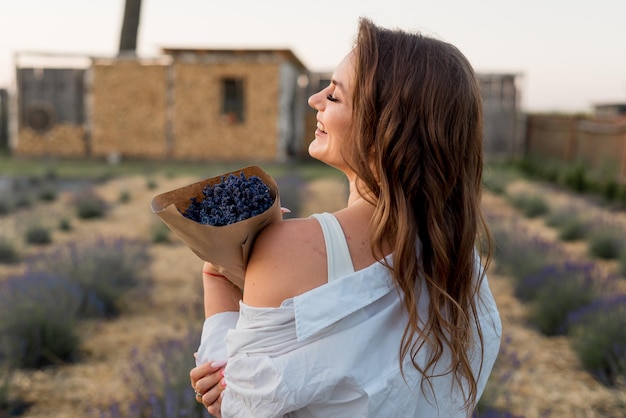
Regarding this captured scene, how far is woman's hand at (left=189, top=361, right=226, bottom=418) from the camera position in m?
1.50

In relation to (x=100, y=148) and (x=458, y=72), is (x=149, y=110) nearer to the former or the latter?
(x=100, y=148)

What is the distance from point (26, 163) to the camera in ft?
63.3

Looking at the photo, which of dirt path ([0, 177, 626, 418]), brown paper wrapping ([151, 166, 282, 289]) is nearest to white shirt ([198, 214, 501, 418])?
brown paper wrapping ([151, 166, 282, 289])

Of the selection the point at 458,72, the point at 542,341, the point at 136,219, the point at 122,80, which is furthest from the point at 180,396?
the point at 122,80

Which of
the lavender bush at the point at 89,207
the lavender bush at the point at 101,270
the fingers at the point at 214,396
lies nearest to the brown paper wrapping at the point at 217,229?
the fingers at the point at 214,396

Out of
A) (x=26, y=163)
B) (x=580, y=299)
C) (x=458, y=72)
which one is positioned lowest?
(x=26, y=163)

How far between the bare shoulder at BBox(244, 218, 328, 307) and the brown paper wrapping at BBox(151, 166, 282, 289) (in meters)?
0.04

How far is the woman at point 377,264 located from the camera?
1312mm

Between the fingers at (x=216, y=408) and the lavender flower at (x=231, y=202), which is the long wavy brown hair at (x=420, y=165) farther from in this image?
the fingers at (x=216, y=408)

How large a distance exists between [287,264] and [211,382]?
0.37 m

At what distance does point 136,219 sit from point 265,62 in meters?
9.06

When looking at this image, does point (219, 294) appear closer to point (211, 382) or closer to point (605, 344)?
point (211, 382)

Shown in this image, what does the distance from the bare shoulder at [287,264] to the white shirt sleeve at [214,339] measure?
0.20m

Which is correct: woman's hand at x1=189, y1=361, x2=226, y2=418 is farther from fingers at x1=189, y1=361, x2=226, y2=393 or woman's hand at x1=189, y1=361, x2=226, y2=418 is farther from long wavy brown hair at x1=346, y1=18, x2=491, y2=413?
long wavy brown hair at x1=346, y1=18, x2=491, y2=413
